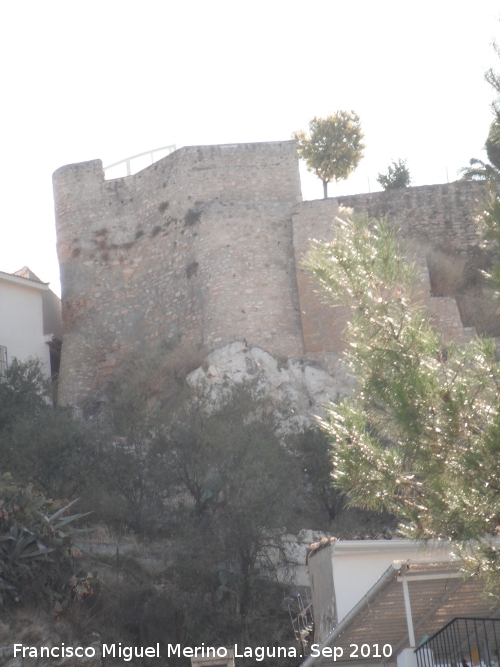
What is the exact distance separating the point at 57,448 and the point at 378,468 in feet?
37.4

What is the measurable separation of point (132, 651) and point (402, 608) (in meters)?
5.89

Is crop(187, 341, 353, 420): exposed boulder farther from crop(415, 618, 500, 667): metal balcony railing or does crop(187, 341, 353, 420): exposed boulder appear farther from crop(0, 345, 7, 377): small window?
crop(415, 618, 500, 667): metal balcony railing

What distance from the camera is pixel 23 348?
20922 millimetres

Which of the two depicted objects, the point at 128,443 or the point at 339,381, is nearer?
the point at 128,443

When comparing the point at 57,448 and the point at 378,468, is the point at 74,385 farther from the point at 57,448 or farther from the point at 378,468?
the point at 378,468

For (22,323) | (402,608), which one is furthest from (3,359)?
(402,608)

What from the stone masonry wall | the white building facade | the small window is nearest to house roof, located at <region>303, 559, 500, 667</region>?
the stone masonry wall

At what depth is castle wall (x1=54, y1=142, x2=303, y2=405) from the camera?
1973 cm

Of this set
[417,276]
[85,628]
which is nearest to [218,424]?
[85,628]

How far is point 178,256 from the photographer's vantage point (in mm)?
20953

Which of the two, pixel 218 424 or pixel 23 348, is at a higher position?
pixel 23 348

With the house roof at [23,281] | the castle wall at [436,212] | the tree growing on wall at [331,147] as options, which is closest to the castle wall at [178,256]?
the house roof at [23,281]

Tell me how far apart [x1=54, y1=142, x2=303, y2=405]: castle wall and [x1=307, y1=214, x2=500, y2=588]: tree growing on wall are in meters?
13.1

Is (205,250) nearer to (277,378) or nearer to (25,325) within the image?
(277,378)
